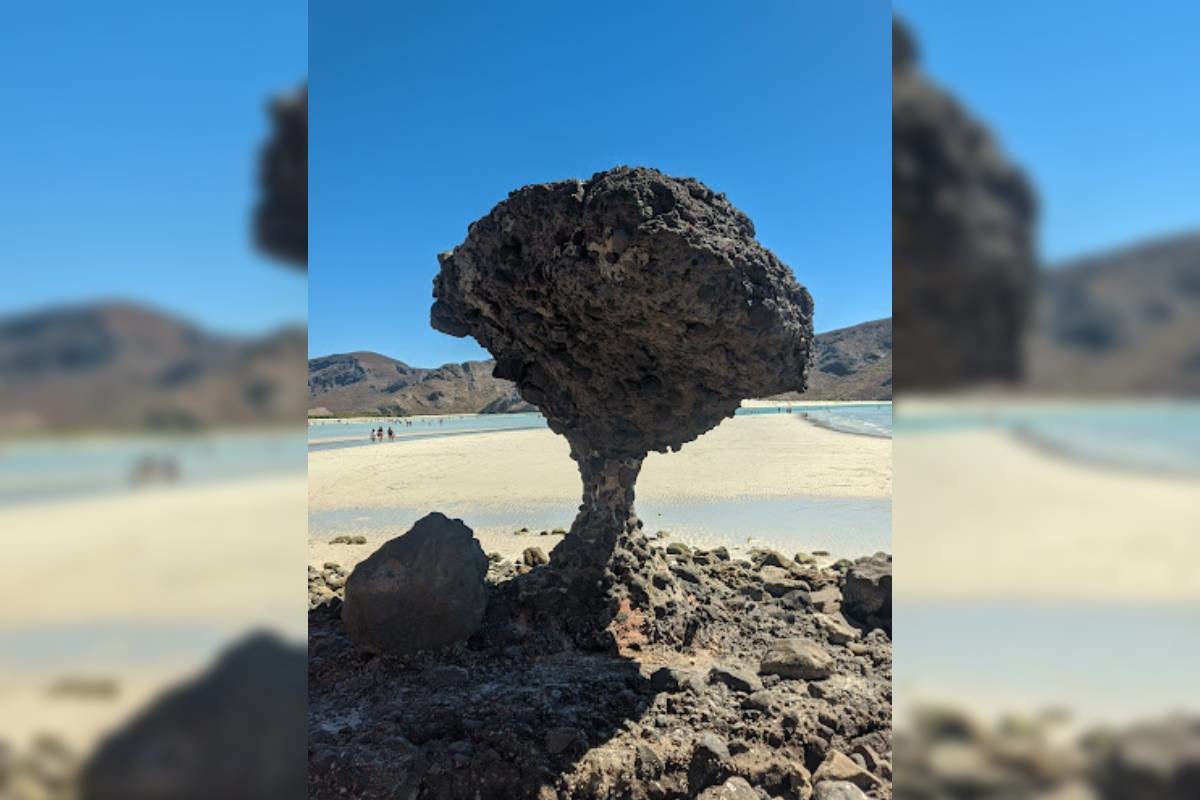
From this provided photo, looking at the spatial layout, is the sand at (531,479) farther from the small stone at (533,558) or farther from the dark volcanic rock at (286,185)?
the dark volcanic rock at (286,185)

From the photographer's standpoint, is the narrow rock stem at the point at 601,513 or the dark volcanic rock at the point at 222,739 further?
the narrow rock stem at the point at 601,513

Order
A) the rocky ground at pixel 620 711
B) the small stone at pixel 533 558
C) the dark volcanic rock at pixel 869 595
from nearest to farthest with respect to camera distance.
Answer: the rocky ground at pixel 620 711 → the dark volcanic rock at pixel 869 595 → the small stone at pixel 533 558

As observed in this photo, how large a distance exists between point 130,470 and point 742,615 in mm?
7123

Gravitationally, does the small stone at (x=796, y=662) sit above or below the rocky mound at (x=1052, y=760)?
below

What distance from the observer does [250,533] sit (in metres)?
1.40

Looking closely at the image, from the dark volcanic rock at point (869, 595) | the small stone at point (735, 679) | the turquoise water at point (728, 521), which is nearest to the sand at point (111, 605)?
the small stone at point (735, 679)

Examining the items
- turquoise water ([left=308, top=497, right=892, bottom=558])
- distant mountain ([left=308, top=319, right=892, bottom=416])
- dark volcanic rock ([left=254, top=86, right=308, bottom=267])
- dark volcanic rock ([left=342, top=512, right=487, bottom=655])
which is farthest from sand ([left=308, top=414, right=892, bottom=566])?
distant mountain ([left=308, top=319, right=892, bottom=416])

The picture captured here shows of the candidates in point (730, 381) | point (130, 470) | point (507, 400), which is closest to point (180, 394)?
point (130, 470)

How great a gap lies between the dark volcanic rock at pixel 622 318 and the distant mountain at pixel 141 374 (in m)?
3.96

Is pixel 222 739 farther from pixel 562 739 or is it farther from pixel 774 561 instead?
pixel 774 561

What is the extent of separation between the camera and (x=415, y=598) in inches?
247

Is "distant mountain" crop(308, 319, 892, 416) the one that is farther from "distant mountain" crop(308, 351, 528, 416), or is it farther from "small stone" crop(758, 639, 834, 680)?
"small stone" crop(758, 639, 834, 680)

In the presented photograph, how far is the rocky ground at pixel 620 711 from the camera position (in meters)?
4.60

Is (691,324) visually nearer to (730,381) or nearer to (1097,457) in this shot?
(730,381)
